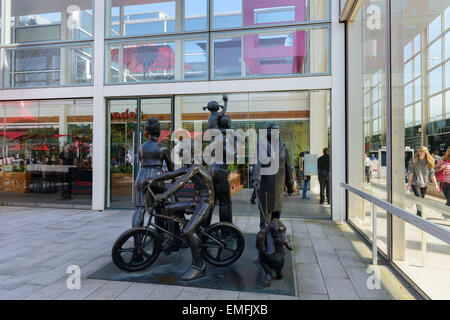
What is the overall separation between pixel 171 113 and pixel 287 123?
340cm

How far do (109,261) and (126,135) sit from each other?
514 centimetres

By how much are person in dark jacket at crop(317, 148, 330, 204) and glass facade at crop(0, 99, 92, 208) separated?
270 inches

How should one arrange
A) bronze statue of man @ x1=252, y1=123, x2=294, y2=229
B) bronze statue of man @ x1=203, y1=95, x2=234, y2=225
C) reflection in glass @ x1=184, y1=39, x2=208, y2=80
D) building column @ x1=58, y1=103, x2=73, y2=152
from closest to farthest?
bronze statue of man @ x1=252, y1=123, x2=294, y2=229 < bronze statue of man @ x1=203, y1=95, x2=234, y2=225 < reflection in glass @ x1=184, y1=39, x2=208, y2=80 < building column @ x1=58, y1=103, x2=73, y2=152

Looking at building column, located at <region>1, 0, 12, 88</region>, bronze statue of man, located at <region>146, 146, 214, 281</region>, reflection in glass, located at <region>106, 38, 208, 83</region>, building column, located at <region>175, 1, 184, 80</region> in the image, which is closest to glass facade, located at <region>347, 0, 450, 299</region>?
bronze statue of man, located at <region>146, 146, 214, 281</region>

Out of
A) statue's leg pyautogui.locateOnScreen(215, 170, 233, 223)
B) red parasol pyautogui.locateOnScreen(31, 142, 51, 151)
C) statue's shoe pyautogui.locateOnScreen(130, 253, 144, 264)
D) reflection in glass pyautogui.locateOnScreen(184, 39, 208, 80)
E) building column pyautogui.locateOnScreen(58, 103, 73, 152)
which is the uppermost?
reflection in glass pyautogui.locateOnScreen(184, 39, 208, 80)

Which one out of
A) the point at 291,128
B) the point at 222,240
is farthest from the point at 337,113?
the point at 222,240

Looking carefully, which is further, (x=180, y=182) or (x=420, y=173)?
(x=420, y=173)

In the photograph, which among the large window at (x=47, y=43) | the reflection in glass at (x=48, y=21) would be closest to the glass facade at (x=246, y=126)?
the large window at (x=47, y=43)

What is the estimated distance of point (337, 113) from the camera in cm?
731

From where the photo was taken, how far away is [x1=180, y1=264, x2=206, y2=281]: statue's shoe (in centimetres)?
347

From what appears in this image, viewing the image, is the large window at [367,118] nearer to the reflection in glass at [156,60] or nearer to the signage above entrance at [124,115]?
the reflection in glass at [156,60]

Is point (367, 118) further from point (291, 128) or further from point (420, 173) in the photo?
point (420, 173)

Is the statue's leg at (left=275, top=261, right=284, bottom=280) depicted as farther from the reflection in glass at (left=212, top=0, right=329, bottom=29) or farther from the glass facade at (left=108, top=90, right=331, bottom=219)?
the reflection in glass at (left=212, top=0, right=329, bottom=29)
